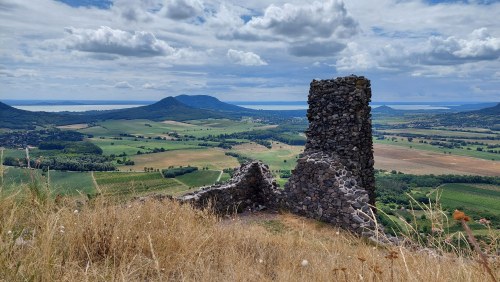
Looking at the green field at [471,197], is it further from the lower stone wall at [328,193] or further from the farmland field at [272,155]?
the lower stone wall at [328,193]

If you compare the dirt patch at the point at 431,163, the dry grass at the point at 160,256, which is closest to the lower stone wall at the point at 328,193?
the dry grass at the point at 160,256

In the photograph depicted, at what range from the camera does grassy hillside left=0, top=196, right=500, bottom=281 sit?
306cm

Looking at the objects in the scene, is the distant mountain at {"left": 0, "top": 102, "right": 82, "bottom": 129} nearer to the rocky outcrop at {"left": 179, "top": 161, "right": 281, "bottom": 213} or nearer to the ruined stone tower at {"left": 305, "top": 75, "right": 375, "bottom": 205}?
the rocky outcrop at {"left": 179, "top": 161, "right": 281, "bottom": 213}

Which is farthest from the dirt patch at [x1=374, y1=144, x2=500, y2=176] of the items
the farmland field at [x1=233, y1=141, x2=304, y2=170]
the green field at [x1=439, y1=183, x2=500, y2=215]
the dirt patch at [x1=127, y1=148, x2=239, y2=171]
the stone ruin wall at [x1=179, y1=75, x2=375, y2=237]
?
the stone ruin wall at [x1=179, y1=75, x2=375, y2=237]

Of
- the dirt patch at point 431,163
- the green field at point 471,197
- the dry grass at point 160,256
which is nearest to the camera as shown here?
the dry grass at point 160,256

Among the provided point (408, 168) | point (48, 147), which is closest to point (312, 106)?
point (408, 168)

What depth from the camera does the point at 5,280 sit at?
265cm

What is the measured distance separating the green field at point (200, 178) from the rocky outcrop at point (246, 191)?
47.2 meters

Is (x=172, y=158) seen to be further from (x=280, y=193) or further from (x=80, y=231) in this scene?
(x=80, y=231)

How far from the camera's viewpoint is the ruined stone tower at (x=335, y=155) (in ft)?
36.0

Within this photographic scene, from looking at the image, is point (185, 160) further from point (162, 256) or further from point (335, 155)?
point (162, 256)

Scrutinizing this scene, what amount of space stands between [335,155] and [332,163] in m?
0.58

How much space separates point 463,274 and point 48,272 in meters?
3.37

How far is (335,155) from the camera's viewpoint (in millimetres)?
11820
